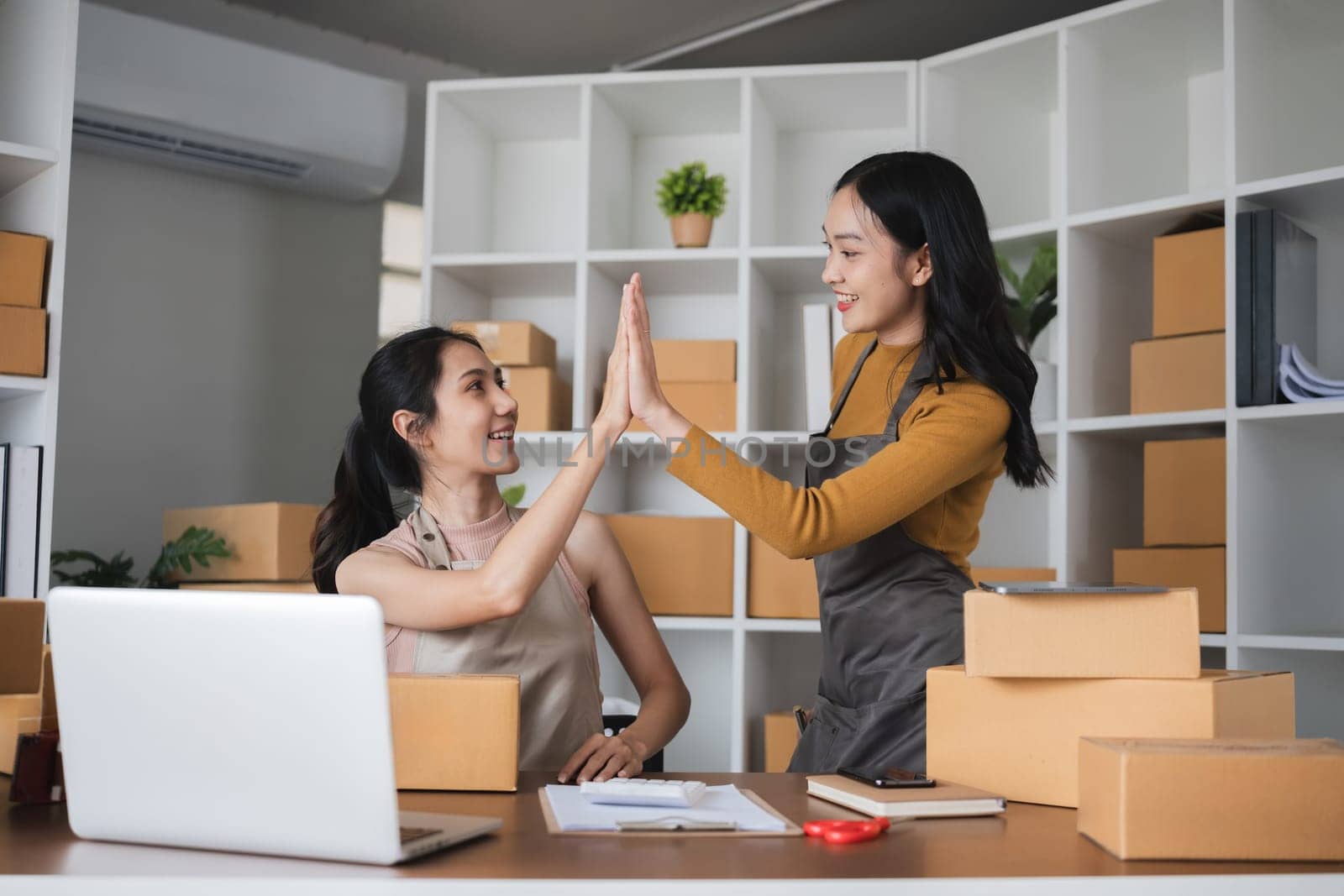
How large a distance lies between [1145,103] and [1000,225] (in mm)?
446

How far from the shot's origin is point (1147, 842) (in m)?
1.02

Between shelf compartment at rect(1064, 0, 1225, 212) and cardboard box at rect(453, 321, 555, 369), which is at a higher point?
shelf compartment at rect(1064, 0, 1225, 212)

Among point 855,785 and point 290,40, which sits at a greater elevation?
point 290,40

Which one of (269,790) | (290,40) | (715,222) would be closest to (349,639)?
(269,790)

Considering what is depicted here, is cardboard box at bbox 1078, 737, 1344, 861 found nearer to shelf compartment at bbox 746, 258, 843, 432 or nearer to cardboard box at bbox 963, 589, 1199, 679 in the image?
cardboard box at bbox 963, 589, 1199, 679

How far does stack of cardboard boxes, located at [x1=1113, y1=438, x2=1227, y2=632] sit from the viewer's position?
8.79ft

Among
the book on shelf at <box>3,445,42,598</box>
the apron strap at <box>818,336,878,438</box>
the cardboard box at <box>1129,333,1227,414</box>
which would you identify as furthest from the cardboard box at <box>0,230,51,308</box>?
the cardboard box at <box>1129,333,1227,414</box>

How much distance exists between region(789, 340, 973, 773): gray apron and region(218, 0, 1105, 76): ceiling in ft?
8.38

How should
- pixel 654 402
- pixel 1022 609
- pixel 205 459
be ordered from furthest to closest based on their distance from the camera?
1. pixel 205 459
2. pixel 654 402
3. pixel 1022 609

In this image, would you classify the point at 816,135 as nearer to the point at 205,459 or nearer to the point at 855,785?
the point at 205,459

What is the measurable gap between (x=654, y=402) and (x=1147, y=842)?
795mm

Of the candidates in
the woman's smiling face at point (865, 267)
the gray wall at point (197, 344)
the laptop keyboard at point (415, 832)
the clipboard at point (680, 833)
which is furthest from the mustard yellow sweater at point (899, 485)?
the gray wall at point (197, 344)

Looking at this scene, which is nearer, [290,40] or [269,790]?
[269,790]

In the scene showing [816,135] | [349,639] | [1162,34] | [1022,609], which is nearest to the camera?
[349,639]
